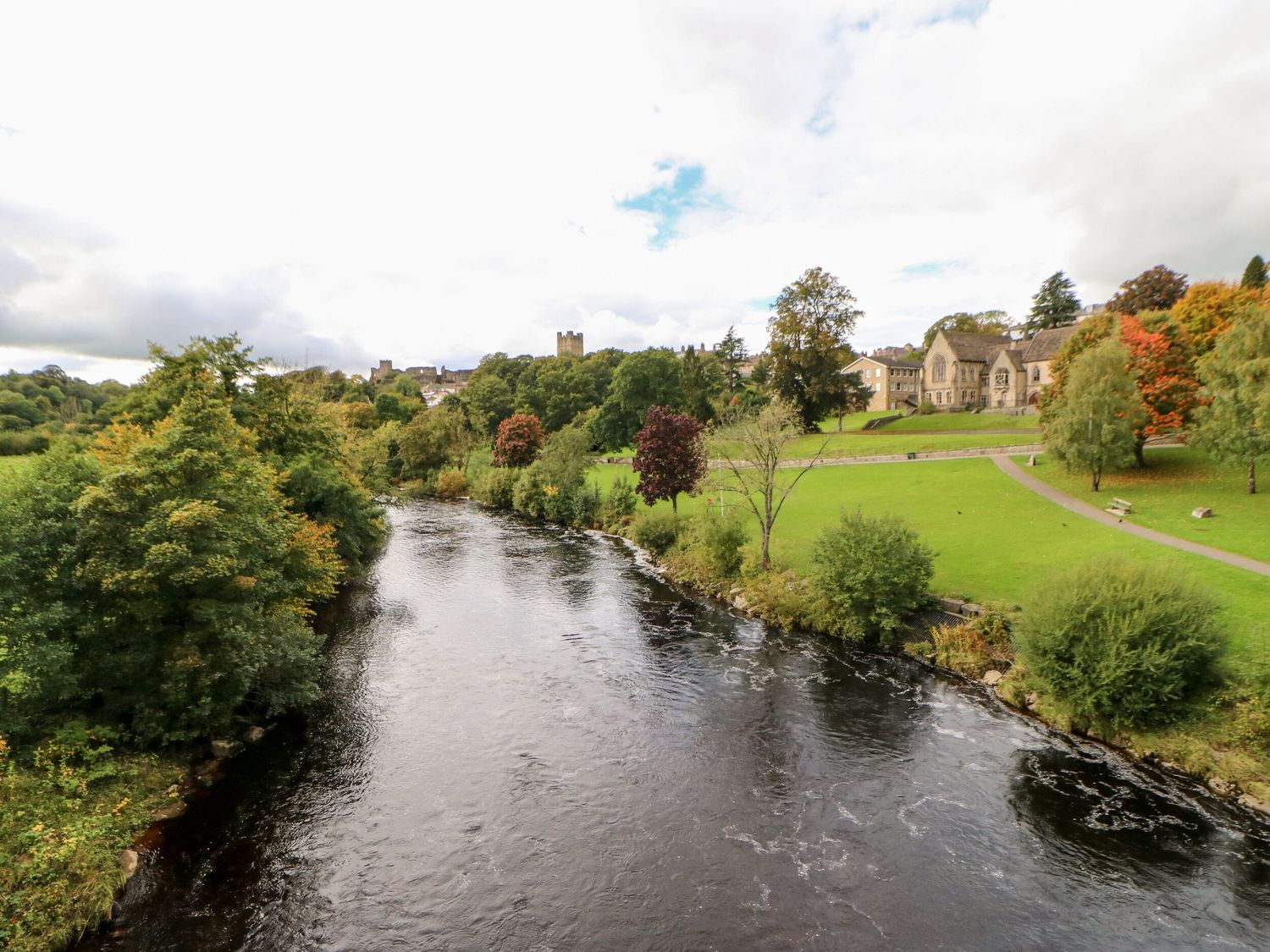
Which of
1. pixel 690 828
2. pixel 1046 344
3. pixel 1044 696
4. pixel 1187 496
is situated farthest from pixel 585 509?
pixel 1046 344

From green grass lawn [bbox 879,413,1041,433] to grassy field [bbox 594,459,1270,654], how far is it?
1770 centimetres

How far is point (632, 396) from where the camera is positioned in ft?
241

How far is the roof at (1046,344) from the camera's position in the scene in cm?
6848

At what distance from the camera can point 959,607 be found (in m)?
21.4

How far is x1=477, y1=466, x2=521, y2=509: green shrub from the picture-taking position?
183 ft

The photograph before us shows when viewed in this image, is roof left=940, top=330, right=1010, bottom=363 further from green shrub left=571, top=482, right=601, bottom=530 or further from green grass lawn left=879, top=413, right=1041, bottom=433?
green shrub left=571, top=482, right=601, bottom=530

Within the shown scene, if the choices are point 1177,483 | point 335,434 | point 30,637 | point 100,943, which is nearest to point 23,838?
point 100,943

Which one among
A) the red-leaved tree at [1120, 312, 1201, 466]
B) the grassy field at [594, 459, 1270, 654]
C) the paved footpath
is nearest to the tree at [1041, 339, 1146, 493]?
the paved footpath

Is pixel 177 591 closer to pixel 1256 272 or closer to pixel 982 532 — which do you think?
pixel 982 532

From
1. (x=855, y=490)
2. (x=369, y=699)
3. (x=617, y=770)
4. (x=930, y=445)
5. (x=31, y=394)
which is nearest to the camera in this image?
(x=617, y=770)

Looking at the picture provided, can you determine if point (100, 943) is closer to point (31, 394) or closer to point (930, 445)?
point (930, 445)

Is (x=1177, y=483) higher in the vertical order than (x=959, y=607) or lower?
higher

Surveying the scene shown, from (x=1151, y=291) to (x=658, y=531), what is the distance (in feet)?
159

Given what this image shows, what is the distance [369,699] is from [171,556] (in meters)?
7.84
